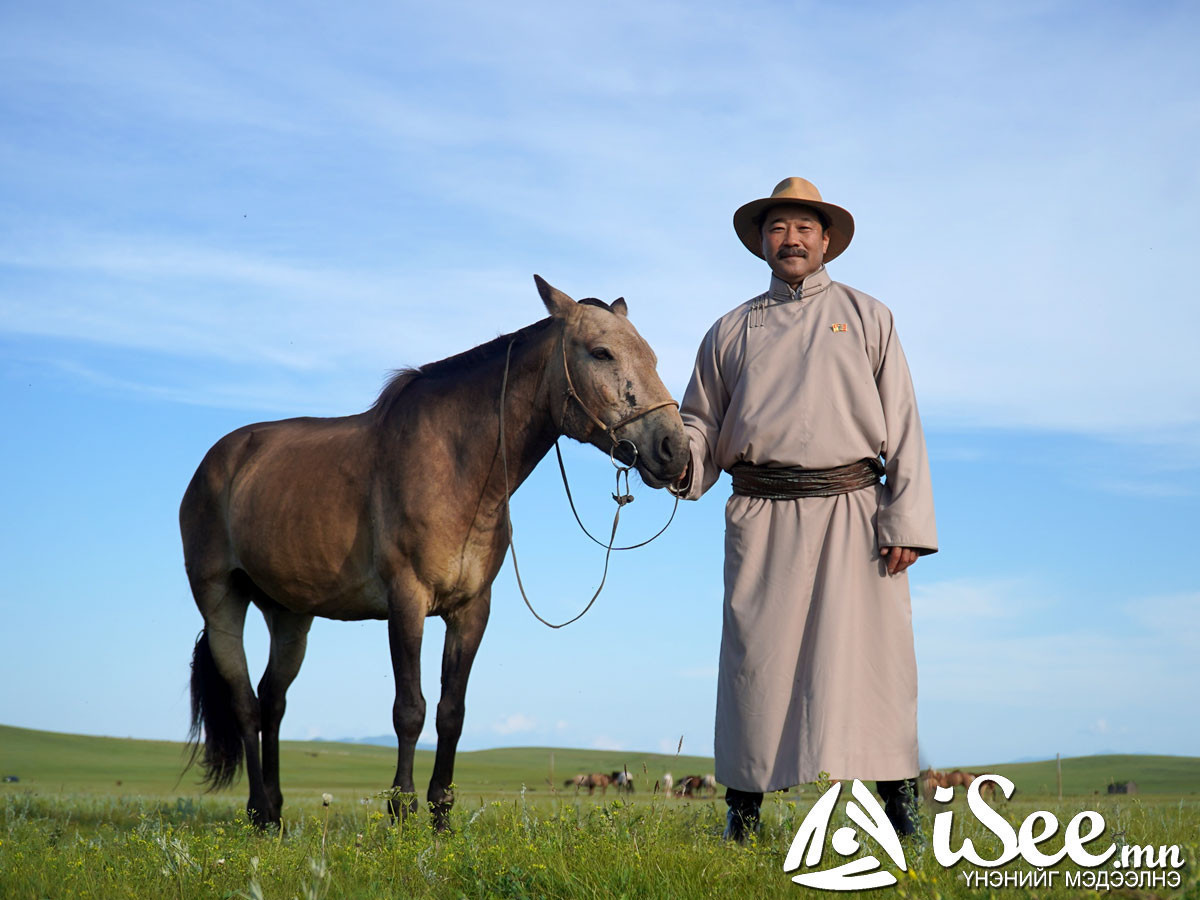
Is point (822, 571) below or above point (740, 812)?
above

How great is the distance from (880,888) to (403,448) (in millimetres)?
3876

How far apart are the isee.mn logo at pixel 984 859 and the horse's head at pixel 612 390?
2.08 meters

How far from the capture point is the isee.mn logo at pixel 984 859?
3441mm

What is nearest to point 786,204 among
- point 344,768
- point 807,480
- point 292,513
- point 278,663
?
point 807,480

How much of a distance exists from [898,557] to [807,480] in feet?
1.83

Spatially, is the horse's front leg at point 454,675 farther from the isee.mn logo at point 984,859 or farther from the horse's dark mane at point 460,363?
the isee.mn logo at point 984,859

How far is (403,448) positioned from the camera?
251 inches

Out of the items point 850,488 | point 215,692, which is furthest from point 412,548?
point 215,692

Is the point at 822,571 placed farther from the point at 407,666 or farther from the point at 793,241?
the point at 407,666

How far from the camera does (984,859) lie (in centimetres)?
377

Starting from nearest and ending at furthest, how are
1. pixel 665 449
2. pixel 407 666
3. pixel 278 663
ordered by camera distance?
pixel 665 449, pixel 407 666, pixel 278 663

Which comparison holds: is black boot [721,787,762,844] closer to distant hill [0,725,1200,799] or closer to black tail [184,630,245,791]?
black tail [184,630,245,791]

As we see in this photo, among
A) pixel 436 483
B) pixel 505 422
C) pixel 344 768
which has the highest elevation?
pixel 505 422

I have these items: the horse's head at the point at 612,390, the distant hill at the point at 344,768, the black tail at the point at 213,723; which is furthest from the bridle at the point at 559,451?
the distant hill at the point at 344,768
